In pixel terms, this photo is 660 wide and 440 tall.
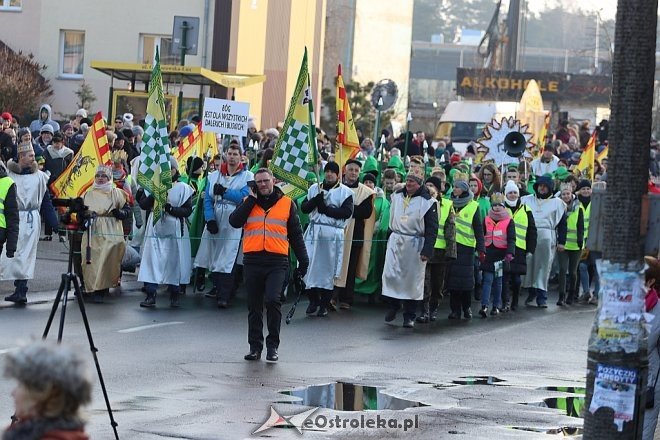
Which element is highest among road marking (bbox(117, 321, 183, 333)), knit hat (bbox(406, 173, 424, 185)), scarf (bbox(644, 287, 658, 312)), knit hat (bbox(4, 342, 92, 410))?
knit hat (bbox(406, 173, 424, 185))

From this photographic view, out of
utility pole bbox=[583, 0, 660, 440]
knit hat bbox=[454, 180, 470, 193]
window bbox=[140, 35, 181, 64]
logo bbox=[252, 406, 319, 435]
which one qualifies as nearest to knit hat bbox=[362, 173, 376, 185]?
knit hat bbox=[454, 180, 470, 193]

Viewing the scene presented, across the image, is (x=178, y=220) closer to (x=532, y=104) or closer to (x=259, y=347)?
(x=259, y=347)

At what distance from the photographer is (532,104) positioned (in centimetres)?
3794

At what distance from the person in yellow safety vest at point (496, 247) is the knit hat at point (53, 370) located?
48.1ft

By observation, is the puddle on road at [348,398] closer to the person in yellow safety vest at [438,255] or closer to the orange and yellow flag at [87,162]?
the person in yellow safety vest at [438,255]

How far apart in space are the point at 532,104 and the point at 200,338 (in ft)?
78.4

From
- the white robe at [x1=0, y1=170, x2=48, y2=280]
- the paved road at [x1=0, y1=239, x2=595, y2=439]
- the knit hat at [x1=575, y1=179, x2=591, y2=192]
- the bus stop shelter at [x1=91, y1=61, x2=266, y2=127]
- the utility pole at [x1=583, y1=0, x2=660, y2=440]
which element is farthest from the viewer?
the bus stop shelter at [x1=91, y1=61, x2=266, y2=127]

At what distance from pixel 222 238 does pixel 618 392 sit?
10904mm

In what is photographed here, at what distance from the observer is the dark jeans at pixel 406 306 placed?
17.6m

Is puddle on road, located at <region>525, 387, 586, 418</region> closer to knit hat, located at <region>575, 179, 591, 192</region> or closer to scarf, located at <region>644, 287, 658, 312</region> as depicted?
scarf, located at <region>644, 287, 658, 312</region>

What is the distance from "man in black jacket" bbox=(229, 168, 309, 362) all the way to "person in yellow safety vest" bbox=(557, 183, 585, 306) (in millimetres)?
8355

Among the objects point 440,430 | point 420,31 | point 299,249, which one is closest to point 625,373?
point 440,430

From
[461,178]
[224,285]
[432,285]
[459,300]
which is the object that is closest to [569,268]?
[461,178]

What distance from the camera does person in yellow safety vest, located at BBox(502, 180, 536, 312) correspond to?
19984 millimetres
